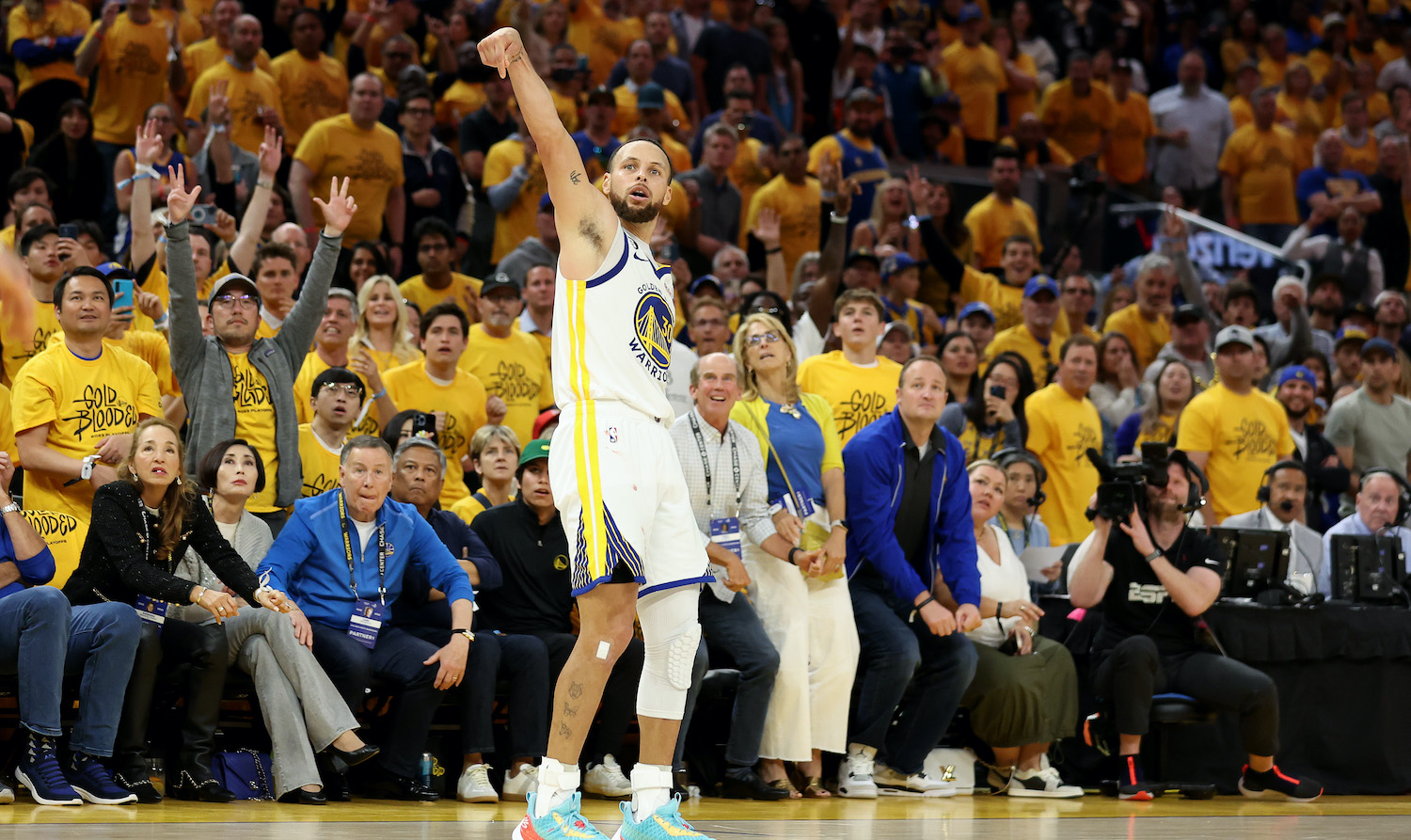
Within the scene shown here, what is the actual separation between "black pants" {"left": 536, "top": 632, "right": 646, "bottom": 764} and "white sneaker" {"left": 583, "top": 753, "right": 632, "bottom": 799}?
6 centimetres

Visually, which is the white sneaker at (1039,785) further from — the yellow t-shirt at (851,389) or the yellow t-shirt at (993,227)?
Answer: the yellow t-shirt at (993,227)

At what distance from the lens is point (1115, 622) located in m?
8.11

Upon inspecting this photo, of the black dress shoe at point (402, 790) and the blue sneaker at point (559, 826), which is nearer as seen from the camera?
the blue sneaker at point (559, 826)

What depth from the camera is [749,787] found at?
23.7 feet

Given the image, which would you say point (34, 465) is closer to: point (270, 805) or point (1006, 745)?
point (270, 805)

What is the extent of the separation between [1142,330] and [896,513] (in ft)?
18.9

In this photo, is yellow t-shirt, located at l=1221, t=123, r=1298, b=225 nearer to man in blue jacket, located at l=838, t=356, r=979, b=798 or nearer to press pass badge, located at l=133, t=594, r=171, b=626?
man in blue jacket, located at l=838, t=356, r=979, b=798

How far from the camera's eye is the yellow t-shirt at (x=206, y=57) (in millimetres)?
12156

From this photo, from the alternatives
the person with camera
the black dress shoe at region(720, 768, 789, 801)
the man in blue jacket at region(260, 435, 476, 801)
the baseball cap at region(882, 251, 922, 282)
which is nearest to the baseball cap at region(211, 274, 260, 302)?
the man in blue jacket at region(260, 435, 476, 801)

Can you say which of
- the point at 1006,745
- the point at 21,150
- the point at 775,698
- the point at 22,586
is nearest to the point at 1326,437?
the point at 1006,745

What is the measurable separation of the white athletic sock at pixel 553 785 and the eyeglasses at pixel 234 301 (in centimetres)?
363

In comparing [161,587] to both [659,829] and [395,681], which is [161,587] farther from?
[659,829]

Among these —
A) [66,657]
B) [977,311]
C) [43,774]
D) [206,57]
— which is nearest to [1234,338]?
[977,311]

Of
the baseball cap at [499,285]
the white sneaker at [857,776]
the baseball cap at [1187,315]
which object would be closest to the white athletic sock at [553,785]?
the white sneaker at [857,776]
